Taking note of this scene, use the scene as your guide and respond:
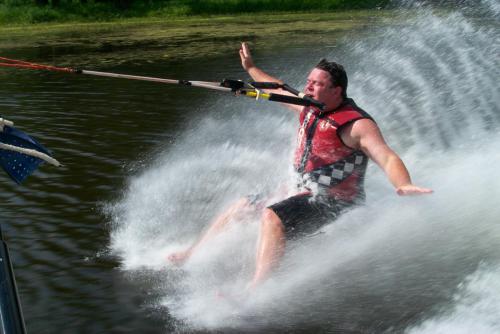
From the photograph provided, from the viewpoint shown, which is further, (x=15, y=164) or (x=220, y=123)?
(x=220, y=123)

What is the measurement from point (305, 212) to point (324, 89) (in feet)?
3.11

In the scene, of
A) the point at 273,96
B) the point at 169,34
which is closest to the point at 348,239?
the point at 273,96

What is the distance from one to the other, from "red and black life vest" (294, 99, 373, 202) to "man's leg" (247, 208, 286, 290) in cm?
51

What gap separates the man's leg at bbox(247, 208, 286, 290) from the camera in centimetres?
425

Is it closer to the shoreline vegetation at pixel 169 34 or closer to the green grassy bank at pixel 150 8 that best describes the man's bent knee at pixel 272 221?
the shoreline vegetation at pixel 169 34

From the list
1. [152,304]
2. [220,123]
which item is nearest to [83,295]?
[152,304]

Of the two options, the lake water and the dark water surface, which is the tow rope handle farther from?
the dark water surface

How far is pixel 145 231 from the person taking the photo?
5.50 metres

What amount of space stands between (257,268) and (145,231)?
1.57m

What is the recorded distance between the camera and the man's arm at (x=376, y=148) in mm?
4199

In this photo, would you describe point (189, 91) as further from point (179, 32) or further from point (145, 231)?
point (179, 32)

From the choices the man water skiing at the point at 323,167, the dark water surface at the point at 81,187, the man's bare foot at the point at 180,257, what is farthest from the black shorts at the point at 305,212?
the dark water surface at the point at 81,187

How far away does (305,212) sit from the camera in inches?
178

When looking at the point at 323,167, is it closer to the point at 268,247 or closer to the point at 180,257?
the point at 268,247
